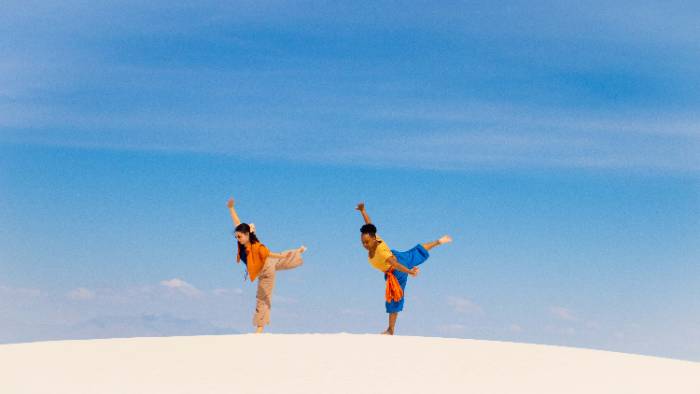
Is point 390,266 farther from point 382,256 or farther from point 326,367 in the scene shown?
point 326,367

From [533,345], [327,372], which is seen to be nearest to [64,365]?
[327,372]

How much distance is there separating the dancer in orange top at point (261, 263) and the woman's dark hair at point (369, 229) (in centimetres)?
120

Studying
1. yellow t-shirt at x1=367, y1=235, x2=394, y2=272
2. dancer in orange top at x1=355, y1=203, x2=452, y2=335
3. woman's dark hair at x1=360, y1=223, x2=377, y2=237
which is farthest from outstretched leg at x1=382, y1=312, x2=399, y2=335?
woman's dark hair at x1=360, y1=223, x2=377, y2=237

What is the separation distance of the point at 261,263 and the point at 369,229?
2.06m

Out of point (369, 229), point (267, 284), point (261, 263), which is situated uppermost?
point (369, 229)

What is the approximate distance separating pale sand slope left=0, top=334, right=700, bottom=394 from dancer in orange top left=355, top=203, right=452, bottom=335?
160cm

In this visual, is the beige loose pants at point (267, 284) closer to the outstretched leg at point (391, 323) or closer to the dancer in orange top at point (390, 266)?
the dancer in orange top at point (390, 266)

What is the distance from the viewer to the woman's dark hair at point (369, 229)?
16906mm

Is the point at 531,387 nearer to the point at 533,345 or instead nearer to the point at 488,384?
the point at 488,384

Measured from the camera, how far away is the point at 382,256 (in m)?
16.9

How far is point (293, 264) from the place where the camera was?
1702 centimetres

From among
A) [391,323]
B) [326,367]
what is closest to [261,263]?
[391,323]

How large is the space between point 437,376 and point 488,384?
709 mm

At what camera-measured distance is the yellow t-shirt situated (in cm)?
1691
